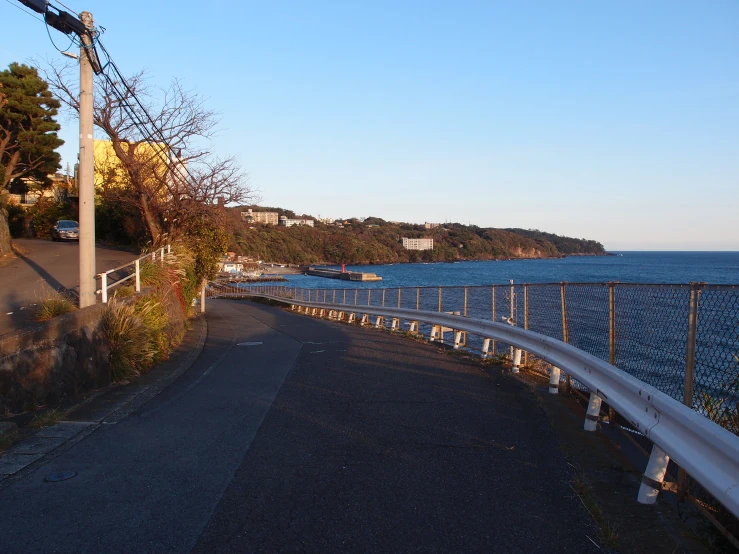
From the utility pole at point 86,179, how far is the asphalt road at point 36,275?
106 centimetres

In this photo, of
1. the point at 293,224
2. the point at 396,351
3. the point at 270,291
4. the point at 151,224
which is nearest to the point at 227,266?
the point at 270,291

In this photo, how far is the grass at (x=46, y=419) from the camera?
700 centimetres

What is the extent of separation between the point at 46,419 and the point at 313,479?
3530 mm

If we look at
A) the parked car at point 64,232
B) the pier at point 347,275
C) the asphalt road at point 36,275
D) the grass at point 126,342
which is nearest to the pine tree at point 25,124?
the parked car at point 64,232

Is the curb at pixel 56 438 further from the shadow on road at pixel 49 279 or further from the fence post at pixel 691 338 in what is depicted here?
the fence post at pixel 691 338

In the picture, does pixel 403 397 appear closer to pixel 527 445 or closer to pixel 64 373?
pixel 527 445

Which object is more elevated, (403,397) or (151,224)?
(151,224)

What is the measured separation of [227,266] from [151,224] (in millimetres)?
75433

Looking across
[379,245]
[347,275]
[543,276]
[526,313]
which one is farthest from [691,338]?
[379,245]

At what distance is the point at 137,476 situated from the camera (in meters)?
5.54

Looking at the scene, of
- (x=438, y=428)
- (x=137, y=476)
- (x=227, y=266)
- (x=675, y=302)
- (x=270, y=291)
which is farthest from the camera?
(x=227, y=266)

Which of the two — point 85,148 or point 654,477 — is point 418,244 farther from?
point 654,477

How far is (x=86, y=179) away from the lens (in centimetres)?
1116

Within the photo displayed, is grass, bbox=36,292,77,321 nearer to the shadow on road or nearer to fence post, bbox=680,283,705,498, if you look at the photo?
the shadow on road
